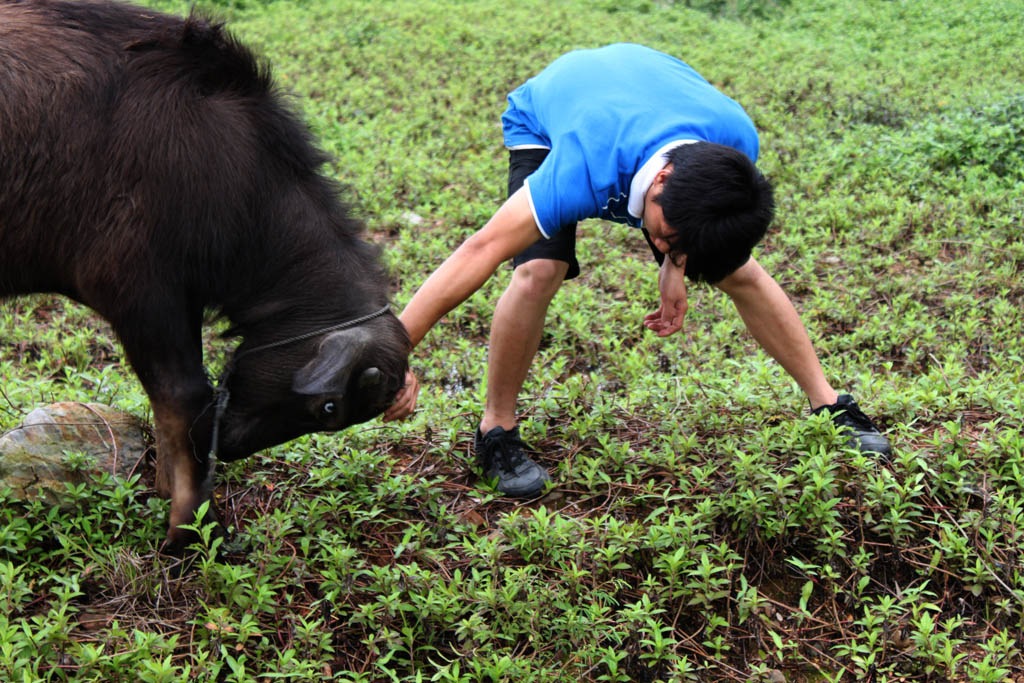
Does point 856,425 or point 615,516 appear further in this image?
point 856,425

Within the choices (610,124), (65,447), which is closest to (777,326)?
(610,124)

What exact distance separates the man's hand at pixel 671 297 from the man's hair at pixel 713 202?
24cm

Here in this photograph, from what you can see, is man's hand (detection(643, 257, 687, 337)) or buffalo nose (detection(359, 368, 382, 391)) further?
man's hand (detection(643, 257, 687, 337))

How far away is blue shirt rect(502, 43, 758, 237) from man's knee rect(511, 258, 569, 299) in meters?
0.33

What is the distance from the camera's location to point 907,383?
456cm

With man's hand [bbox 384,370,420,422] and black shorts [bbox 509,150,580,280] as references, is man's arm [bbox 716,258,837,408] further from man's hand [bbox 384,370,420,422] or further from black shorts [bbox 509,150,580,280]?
man's hand [bbox 384,370,420,422]

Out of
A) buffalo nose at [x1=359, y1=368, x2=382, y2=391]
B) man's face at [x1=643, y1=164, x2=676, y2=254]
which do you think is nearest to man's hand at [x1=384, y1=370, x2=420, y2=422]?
buffalo nose at [x1=359, y1=368, x2=382, y2=391]

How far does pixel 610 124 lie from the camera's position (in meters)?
3.08

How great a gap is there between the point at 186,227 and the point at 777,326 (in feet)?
7.09

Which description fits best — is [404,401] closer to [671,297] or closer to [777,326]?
[671,297]

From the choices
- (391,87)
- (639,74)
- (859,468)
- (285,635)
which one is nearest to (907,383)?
(859,468)

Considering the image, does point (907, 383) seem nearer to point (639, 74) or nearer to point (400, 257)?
point (639, 74)

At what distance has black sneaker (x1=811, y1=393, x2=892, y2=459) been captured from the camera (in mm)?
3547

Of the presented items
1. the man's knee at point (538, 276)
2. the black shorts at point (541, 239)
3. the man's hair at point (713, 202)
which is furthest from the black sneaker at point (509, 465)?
the man's hair at point (713, 202)
